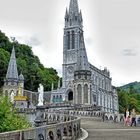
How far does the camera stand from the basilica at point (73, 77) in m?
78.2

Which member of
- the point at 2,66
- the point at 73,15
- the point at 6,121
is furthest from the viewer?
the point at 73,15

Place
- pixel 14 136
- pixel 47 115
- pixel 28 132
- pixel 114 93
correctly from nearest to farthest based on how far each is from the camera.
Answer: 1. pixel 14 136
2. pixel 28 132
3. pixel 47 115
4. pixel 114 93

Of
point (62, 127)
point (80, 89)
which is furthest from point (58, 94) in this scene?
point (62, 127)

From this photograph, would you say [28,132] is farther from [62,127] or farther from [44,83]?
[44,83]

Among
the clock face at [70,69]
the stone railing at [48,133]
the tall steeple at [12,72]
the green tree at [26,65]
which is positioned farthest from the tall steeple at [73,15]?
the stone railing at [48,133]

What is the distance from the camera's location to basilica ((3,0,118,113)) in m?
78.2

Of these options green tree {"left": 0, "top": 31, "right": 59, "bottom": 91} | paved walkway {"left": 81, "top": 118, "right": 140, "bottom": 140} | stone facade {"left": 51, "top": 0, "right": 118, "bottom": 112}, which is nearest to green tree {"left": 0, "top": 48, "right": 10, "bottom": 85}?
green tree {"left": 0, "top": 31, "right": 59, "bottom": 91}

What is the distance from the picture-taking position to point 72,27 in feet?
320

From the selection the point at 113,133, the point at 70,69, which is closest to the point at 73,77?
the point at 70,69

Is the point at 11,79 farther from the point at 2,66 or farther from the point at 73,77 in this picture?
the point at 73,77

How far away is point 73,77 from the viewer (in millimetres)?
88562

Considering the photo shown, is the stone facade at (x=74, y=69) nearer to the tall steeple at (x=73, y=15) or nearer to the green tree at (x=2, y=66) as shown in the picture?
the tall steeple at (x=73, y=15)

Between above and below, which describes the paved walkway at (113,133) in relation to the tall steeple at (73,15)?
below

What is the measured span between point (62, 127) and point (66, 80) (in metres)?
79.9
